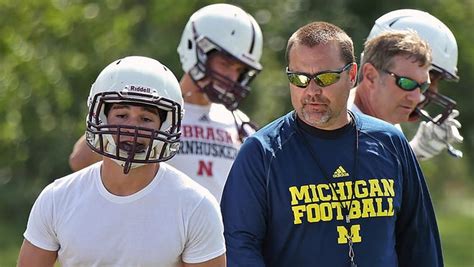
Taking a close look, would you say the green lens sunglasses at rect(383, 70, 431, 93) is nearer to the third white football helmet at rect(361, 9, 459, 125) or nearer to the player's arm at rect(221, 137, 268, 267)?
the third white football helmet at rect(361, 9, 459, 125)

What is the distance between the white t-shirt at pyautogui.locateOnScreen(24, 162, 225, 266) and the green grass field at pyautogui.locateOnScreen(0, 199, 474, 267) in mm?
8390

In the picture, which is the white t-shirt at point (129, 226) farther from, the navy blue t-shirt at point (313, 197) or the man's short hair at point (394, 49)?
the man's short hair at point (394, 49)

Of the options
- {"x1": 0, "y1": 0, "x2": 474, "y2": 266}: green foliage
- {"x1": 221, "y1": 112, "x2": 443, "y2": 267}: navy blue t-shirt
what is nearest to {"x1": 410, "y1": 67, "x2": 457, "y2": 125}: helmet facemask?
{"x1": 221, "y1": 112, "x2": 443, "y2": 267}: navy blue t-shirt

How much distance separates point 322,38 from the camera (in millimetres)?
5543

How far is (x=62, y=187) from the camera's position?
5277mm

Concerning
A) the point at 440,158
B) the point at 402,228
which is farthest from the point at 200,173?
the point at 440,158

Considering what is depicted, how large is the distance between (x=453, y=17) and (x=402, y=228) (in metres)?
17.1

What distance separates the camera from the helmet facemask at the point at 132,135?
521cm

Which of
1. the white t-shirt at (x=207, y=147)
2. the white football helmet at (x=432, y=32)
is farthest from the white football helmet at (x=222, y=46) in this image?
the white football helmet at (x=432, y=32)

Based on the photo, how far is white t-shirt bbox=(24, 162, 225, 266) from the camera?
16.9ft

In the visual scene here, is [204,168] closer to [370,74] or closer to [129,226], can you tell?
[370,74]

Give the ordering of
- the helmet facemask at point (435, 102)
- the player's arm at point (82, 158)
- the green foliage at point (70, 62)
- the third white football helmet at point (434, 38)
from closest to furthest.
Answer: the player's arm at point (82, 158)
the helmet facemask at point (435, 102)
the third white football helmet at point (434, 38)
the green foliage at point (70, 62)

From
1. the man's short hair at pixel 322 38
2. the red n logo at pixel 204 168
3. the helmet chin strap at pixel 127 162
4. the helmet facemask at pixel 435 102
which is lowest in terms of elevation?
the red n logo at pixel 204 168

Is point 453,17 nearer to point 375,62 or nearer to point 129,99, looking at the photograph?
point 375,62
